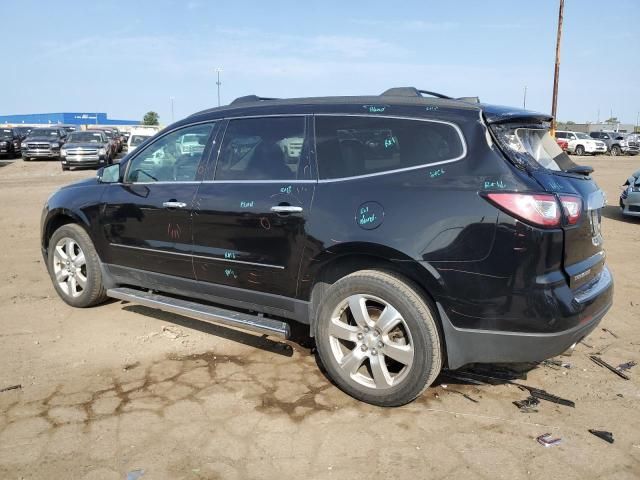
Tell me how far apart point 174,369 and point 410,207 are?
2.09 m

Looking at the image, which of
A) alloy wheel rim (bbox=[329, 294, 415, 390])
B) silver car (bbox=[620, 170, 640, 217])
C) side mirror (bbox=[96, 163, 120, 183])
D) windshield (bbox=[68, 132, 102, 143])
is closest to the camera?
alloy wheel rim (bbox=[329, 294, 415, 390])

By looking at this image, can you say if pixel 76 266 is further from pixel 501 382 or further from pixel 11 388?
pixel 501 382

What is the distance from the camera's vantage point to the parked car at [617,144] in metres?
39.8

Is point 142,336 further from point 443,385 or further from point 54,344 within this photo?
point 443,385

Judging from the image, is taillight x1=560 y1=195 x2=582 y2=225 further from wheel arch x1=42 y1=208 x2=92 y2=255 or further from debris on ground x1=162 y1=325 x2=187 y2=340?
wheel arch x1=42 y1=208 x2=92 y2=255

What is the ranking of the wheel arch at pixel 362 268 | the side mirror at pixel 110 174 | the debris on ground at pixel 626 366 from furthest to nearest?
1. the side mirror at pixel 110 174
2. the debris on ground at pixel 626 366
3. the wheel arch at pixel 362 268

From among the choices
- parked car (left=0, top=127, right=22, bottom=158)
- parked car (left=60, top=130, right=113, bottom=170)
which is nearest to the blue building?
parked car (left=0, top=127, right=22, bottom=158)

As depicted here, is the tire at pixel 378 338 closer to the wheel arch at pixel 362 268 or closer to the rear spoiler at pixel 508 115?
the wheel arch at pixel 362 268

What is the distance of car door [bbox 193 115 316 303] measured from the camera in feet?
11.9

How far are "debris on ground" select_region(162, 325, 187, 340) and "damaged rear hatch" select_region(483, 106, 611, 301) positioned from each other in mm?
2963

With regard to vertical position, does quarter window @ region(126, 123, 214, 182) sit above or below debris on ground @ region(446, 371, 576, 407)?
above

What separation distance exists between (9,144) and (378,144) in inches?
1286

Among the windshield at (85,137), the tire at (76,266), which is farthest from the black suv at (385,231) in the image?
the windshield at (85,137)

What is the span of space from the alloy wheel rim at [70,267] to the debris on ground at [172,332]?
96cm
